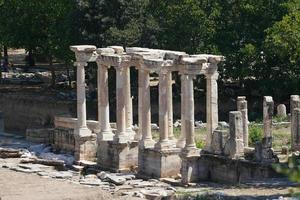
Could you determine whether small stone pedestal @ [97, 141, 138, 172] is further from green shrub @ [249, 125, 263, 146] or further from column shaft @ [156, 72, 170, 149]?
green shrub @ [249, 125, 263, 146]

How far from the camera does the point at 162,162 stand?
36875 mm

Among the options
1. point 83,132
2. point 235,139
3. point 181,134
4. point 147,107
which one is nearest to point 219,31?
point 83,132

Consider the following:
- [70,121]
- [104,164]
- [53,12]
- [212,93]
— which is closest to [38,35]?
[53,12]

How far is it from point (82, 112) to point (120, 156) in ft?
10.5

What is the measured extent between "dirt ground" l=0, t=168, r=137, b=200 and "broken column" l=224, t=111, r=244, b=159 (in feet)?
14.4

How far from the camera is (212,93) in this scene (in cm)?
3703

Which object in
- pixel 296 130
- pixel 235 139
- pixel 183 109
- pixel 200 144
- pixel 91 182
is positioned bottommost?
pixel 91 182

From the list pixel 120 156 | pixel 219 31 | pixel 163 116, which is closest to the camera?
pixel 163 116

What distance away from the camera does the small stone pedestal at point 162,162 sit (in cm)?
3688

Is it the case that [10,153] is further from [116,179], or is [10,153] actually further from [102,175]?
[116,179]

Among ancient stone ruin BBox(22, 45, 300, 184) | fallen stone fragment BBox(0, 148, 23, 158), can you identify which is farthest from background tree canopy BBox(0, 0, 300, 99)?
ancient stone ruin BBox(22, 45, 300, 184)

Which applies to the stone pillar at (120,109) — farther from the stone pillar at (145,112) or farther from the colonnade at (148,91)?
the stone pillar at (145,112)

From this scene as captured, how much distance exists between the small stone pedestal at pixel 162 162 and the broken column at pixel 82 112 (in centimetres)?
488

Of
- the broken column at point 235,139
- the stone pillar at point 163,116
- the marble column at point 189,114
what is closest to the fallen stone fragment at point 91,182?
the stone pillar at point 163,116
